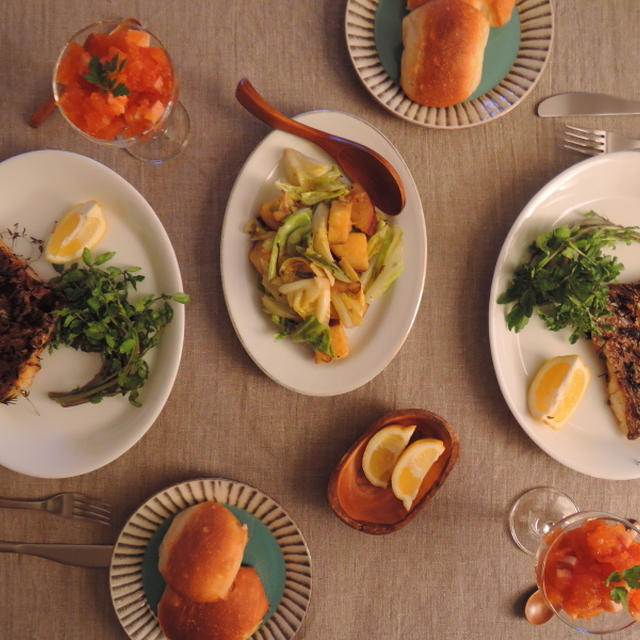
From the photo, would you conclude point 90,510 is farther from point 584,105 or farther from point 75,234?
point 584,105

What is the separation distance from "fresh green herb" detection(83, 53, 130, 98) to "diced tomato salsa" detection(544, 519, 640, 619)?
1714mm

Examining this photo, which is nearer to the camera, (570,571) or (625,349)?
(570,571)

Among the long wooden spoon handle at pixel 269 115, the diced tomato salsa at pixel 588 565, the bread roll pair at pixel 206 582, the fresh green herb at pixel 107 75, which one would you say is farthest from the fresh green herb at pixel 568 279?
the fresh green herb at pixel 107 75

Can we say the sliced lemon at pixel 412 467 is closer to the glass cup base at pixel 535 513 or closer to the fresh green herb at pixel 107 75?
the glass cup base at pixel 535 513

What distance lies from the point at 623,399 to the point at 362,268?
0.96m

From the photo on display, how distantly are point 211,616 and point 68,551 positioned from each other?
49 cm

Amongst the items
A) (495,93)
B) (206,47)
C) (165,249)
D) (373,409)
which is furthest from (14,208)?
Answer: (495,93)

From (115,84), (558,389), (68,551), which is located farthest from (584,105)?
(68,551)

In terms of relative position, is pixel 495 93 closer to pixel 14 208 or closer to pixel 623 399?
pixel 623 399

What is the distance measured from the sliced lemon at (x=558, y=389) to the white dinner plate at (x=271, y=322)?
48 cm

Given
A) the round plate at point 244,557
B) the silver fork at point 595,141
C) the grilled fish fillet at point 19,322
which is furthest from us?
the silver fork at point 595,141

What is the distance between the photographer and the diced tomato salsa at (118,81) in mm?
1453

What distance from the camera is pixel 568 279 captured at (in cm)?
167

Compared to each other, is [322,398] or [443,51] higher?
[443,51]
